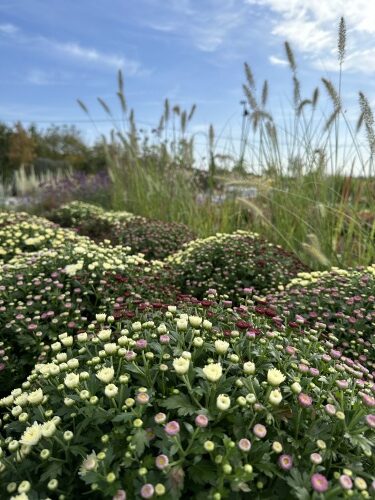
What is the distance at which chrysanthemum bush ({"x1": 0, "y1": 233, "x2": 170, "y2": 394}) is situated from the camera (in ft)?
7.43

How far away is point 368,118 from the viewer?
3094mm

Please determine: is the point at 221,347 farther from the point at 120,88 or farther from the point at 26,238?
the point at 120,88

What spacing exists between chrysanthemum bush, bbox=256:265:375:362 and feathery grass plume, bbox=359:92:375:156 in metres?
1.15

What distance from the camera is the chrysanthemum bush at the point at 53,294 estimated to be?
7.43 ft

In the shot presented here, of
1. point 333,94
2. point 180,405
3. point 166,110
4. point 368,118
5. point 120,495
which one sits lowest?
point 120,495

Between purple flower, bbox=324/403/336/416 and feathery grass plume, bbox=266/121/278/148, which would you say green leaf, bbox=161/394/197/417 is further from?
feathery grass plume, bbox=266/121/278/148

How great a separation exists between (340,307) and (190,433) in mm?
1898

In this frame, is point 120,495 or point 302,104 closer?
point 120,495

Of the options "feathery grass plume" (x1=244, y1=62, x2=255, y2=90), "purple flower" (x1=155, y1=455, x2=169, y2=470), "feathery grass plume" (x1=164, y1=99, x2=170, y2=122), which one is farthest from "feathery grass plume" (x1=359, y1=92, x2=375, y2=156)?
"feathery grass plume" (x1=164, y1=99, x2=170, y2=122)

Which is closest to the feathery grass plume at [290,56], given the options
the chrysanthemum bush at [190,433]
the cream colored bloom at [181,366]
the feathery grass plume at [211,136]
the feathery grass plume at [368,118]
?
the feathery grass plume at [368,118]

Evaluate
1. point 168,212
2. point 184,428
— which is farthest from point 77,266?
point 168,212

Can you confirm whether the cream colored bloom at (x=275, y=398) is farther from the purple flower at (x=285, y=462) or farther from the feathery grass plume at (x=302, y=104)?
the feathery grass plume at (x=302, y=104)

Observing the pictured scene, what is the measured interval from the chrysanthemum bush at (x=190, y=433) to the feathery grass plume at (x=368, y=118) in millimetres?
2501

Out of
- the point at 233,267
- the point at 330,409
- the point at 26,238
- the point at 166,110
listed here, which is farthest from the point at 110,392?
the point at 166,110
